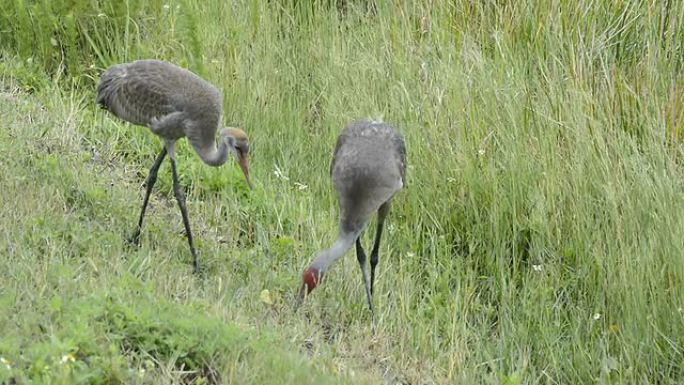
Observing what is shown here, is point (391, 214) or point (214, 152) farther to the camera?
point (391, 214)

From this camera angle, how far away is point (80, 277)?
211 inches

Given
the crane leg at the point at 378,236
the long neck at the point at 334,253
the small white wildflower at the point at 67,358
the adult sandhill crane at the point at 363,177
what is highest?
the small white wildflower at the point at 67,358

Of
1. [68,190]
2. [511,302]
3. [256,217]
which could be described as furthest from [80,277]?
[511,302]

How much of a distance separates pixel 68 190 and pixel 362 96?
2.30m

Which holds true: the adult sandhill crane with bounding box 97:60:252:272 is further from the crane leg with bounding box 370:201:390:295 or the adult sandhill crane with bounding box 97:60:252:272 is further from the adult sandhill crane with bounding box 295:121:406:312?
the crane leg with bounding box 370:201:390:295

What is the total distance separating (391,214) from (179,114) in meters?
1.66

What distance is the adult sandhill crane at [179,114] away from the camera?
6270 millimetres

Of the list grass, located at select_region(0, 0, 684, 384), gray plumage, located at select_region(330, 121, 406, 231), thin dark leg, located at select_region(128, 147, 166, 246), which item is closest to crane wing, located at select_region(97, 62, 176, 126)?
thin dark leg, located at select_region(128, 147, 166, 246)

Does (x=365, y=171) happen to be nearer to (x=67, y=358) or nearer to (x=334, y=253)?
(x=334, y=253)

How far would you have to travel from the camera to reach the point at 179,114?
627 cm

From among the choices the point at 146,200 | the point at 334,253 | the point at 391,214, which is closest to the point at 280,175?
the point at 391,214

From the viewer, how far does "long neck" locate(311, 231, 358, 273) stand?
5625 mm

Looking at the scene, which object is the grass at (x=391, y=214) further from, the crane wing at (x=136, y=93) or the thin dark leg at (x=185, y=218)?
the crane wing at (x=136, y=93)

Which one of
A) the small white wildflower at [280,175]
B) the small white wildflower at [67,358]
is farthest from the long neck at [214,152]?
the small white wildflower at [67,358]
